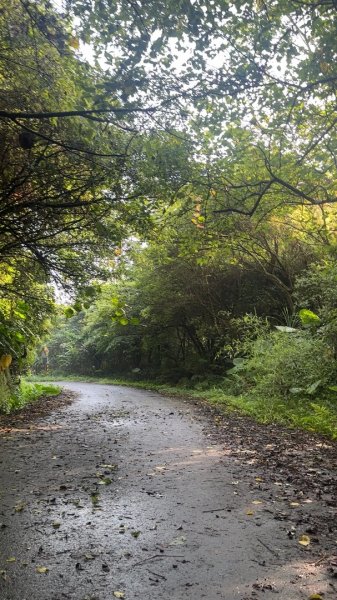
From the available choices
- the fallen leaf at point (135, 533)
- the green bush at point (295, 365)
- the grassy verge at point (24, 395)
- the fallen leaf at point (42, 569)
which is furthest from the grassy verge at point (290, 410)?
the fallen leaf at point (42, 569)

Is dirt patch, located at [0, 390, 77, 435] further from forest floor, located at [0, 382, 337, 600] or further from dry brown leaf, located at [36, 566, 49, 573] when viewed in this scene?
dry brown leaf, located at [36, 566, 49, 573]

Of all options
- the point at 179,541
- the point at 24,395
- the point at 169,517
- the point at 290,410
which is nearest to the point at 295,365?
the point at 290,410

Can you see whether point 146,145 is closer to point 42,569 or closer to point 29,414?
point 42,569

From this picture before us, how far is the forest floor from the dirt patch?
129cm

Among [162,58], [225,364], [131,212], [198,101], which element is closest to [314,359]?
[131,212]

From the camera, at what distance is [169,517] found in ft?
13.6

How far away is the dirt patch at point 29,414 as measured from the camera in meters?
9.31

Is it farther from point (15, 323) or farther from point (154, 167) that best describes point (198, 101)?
point (15, 323)

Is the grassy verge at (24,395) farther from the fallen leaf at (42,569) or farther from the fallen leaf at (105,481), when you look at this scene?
the fallen leaf at (42,569)

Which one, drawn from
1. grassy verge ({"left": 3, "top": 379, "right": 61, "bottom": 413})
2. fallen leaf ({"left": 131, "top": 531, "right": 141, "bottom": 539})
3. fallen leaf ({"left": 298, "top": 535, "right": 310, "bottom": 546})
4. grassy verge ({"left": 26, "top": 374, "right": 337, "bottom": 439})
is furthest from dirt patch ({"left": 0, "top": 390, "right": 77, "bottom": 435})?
fallen leaf ({"left": 298, "top": 535, "right": 310, "bottom": 546})

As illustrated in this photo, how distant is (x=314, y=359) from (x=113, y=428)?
5.28 metres

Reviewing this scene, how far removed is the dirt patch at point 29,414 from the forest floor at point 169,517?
1.29 m

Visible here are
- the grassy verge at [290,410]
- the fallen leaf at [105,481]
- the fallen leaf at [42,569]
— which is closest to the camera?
the fallen leaf at [42,569]

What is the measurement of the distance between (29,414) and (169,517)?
8009mm
